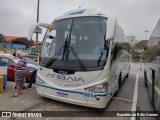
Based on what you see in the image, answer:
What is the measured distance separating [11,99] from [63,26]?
306cm

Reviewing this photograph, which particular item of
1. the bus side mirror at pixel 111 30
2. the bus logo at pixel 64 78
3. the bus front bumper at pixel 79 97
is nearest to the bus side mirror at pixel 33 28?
the bus logo at pixel 64 78

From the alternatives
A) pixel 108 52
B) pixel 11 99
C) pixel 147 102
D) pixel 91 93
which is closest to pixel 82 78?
pixel 91 93

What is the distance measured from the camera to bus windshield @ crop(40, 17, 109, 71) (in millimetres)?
5195

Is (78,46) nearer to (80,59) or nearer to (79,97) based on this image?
(80,59)

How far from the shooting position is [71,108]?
5.58 metres

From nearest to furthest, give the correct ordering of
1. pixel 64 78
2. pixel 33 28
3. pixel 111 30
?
pixel 111 30 → pixel 64 78 → pixel 33 28

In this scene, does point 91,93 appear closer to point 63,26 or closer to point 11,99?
point 63,26

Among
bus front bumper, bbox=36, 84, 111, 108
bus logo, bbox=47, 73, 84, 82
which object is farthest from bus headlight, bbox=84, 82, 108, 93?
bus logo, bbox=47, 73, 84, 82

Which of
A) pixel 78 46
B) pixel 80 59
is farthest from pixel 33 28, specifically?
pixel 80 59

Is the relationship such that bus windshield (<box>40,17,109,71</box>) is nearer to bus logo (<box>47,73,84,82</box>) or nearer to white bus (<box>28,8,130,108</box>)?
white bus (<box>28,8,130,108</box>)

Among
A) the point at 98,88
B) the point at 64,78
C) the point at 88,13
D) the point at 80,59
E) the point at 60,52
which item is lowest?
the point at 98,88

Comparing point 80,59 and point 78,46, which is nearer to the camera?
point 80,59

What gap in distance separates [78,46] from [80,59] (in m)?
0.50

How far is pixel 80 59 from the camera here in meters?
5.23
